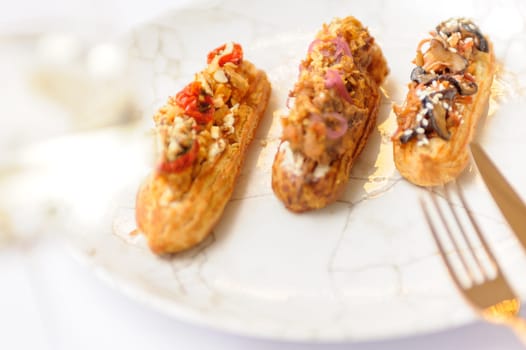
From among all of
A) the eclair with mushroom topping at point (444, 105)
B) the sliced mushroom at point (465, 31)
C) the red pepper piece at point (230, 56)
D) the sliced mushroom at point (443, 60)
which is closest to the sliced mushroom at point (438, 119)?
the eclair with mushroom topping at point (444, 105)

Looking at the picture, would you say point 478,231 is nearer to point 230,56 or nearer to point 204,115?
point 204,115

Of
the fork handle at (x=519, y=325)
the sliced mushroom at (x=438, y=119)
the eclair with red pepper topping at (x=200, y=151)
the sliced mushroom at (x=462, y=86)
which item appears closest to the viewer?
the fork handle at (x=519, y=325)

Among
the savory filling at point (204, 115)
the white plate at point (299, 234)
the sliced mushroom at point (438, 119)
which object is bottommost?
the white plate at point (299, 234)

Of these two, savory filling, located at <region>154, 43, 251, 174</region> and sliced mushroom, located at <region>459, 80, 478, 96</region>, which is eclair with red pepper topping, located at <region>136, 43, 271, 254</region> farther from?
sliced mushroom, located at <region>459, 80, 478, 96</region>

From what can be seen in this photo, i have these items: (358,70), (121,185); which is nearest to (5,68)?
(121,185)

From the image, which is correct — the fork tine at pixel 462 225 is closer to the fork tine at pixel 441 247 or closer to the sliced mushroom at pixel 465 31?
the fork tine at pixel 441 247

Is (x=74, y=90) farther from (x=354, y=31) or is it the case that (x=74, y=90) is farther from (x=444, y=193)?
(x=444, y=193)

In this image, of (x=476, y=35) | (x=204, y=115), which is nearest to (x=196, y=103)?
(x=204, y=115)
